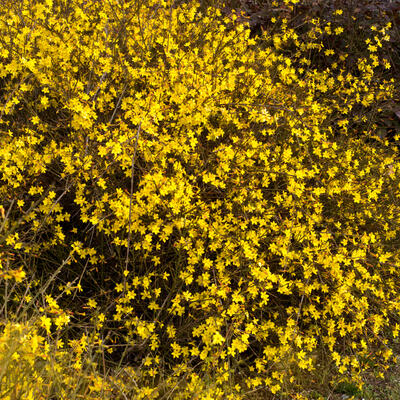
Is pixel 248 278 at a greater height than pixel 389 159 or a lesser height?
lesser

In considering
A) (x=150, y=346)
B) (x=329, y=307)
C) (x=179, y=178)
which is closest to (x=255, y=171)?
(x=179, y=178)

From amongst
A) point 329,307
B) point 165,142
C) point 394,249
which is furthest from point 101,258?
point 394,249

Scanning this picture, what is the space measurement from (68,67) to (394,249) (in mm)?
2603

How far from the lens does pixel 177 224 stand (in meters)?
2.50

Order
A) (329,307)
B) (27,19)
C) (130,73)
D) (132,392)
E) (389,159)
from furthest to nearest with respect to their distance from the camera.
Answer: (389,159) → (27,19) → (130,73) → (329,307) → (132,392)

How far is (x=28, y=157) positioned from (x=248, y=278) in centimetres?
143

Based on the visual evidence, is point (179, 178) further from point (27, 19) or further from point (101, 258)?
point (27, 19)

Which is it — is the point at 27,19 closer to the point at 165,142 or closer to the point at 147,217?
the point at 165,142

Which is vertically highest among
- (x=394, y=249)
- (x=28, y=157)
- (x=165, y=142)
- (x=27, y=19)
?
(x=27, y=19)

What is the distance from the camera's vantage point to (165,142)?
280 centimetres

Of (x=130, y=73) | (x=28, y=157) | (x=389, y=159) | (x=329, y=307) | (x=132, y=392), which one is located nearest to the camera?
(x=132, y=392)

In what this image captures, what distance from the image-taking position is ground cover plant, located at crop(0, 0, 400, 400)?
103 inches

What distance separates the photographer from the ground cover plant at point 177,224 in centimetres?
261

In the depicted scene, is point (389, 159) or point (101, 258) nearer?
point (101, 258)
